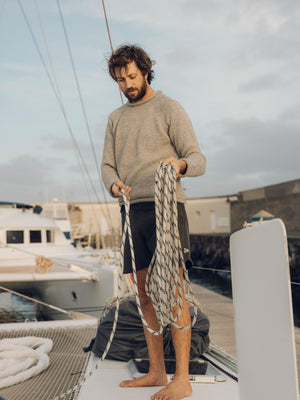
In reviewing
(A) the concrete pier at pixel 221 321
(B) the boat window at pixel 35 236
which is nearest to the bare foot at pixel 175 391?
(A) the concrete pier at pixel 221 321

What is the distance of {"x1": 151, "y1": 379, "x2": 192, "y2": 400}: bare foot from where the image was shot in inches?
81.4

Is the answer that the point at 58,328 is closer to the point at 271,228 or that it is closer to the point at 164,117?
the point at 164,117

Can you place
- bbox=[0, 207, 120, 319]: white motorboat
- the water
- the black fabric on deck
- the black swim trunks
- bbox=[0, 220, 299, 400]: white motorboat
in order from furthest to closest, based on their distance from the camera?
the water < bbox=[0, 207, 120, 319]: white motorboat < the black fabric on deck < the black swim trunks < bbox=[0, 220, 299, 400]: white motorboat

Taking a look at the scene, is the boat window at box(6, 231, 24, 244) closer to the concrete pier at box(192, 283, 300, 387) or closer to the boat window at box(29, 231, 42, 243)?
the boat window at box(29, 231, 42, 243)

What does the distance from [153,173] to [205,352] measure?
1394 mm

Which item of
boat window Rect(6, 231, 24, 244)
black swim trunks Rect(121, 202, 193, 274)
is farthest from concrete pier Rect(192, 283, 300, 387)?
boat window Rect(6, 231, 24, 244)

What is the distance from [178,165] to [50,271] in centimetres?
588

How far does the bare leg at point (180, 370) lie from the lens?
2.08m

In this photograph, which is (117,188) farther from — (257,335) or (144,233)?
(257,335)

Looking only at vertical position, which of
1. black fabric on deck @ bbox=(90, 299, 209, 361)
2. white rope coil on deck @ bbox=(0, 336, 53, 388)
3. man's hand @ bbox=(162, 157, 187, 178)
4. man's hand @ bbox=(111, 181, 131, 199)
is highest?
man's hand @ bbox=(162, 157, 187, 178)

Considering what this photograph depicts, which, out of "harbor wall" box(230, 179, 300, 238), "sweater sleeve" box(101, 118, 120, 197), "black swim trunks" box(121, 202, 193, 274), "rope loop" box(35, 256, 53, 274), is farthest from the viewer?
"harbor wall" box(230, 179, 300, 238)

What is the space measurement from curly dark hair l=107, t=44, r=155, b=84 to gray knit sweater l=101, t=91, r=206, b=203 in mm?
157

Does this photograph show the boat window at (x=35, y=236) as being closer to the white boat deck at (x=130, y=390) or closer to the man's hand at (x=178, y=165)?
the white boat deck at (x=130, y=390)

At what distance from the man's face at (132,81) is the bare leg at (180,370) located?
0.95m
